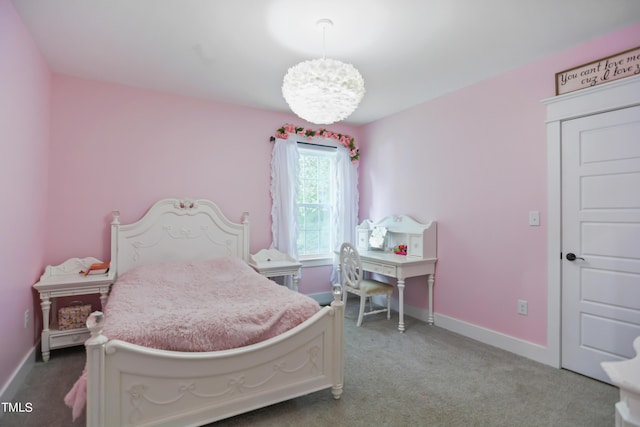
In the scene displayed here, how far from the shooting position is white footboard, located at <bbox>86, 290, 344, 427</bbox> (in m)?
1.50

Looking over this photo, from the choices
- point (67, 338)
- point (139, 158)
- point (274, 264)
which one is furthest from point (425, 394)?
point (139, 158)

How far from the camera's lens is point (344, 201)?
4457mm

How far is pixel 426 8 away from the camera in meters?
2.03

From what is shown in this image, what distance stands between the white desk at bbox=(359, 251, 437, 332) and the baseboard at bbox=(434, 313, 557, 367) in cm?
20

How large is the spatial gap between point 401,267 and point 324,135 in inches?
78.7

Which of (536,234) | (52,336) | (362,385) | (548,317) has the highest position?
(536,234)

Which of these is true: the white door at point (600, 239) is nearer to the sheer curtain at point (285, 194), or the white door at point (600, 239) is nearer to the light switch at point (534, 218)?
the light switch at point (534, 218)

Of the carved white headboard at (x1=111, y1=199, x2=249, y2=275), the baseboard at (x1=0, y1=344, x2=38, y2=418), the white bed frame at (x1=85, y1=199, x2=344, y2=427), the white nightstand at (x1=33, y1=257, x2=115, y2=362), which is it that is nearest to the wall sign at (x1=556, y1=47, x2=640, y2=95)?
the white bed frame at (x1=85, y1=199, x2=344, y2=427)

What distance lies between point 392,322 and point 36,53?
3949 mm

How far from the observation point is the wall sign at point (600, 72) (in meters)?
2.21

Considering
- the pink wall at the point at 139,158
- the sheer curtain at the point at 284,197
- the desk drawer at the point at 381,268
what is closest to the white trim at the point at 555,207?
the desk drawer at the point at 381,268

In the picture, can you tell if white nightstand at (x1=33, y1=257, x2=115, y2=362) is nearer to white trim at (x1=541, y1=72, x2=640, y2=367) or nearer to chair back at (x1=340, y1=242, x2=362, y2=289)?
chair back at (x1=340, y1=242, x2=362, y2=289)

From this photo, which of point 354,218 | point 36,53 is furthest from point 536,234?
point 36,53

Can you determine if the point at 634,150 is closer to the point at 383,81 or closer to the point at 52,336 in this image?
the point at 383,81
